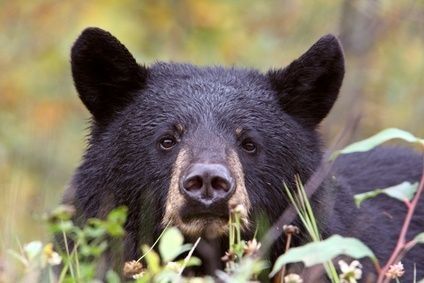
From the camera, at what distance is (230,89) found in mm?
6051

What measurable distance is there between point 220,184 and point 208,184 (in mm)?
64

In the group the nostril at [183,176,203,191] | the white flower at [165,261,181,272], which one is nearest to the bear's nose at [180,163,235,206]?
the nostril at [183,176,203,191]

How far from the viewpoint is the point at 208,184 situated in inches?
196

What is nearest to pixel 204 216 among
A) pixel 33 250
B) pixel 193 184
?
pixel 193 184

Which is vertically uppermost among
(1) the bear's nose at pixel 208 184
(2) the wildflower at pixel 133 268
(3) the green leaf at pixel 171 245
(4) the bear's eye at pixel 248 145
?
(4) the bear's eye at pixel 248 145

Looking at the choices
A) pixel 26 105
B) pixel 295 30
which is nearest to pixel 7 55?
pixel 26 105

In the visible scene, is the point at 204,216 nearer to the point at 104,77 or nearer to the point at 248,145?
the point at 248,145

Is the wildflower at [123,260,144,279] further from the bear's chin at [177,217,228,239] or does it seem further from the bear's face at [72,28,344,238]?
the bear's face at [72,28,344,238]

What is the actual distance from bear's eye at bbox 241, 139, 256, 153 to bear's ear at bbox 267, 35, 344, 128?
1.49 feet

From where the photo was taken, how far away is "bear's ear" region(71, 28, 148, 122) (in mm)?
6082

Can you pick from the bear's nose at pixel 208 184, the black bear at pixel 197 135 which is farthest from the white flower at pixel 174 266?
the black bear at pixel 197 135

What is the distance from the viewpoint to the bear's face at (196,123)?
5504 mm

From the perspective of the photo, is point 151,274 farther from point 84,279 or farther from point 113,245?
point 113,245

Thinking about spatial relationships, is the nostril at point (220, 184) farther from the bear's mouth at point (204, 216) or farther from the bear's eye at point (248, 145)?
the bear's eye at point (248, 145)
